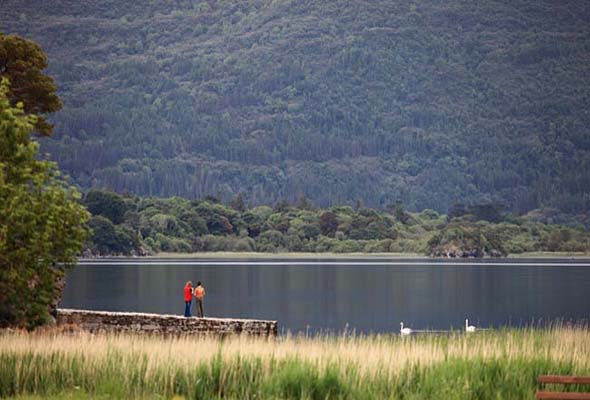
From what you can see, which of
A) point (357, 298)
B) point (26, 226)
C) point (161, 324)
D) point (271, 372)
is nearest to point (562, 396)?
point (271, 372)

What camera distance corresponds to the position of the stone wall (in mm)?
43906

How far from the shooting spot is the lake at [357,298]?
85.8 m

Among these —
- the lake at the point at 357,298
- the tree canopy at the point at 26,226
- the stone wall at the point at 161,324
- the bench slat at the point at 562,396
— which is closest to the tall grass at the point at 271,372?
the bench slat at the point at 562,396

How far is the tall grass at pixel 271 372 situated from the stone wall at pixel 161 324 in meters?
13.3

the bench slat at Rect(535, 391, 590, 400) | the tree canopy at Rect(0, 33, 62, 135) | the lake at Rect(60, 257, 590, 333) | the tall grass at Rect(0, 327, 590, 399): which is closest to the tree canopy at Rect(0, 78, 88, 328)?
the tall grass at Rect(0, 327, 590, 399)

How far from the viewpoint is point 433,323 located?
83.6 m

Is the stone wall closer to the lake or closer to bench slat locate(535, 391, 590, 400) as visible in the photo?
the lake

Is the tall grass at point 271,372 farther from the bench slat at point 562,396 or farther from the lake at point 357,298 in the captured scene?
the lake at point 357,298

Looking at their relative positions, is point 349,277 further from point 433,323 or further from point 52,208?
point 52,208

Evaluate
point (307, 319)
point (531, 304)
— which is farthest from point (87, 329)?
point (531, 304)

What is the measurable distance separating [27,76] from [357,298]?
65419 mm

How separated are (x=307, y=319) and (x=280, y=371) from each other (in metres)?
58.3

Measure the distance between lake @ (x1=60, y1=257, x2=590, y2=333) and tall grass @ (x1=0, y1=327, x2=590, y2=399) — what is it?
97.8 feet

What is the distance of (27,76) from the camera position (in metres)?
53.4
